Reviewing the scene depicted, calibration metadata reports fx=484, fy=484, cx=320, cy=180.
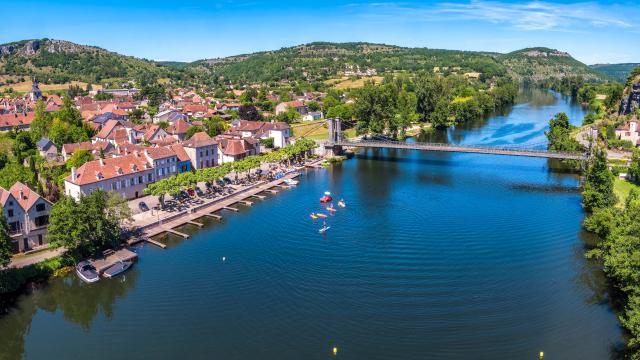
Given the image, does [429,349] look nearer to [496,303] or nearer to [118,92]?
[496,303]

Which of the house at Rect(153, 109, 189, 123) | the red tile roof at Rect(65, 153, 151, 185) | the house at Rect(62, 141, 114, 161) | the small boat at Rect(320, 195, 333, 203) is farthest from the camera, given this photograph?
the house at Rect(153, 109, 189, 123)

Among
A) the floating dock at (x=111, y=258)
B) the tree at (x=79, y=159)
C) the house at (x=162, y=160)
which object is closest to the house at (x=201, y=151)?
the house at (x=162, y=160)

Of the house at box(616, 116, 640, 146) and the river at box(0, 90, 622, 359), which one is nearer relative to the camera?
the river at box(0, 90, 622, 359)

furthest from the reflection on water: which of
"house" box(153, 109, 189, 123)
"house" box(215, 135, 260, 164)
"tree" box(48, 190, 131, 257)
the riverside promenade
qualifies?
"house" box(153, 109, 189, 123)

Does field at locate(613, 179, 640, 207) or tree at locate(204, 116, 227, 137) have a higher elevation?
tree at locate(204, 116, 227, 137)

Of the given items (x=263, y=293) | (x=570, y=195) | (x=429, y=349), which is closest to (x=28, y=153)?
(x=263, y=293)

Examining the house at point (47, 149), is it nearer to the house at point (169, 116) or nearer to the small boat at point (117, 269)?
the house at point (169, 116)

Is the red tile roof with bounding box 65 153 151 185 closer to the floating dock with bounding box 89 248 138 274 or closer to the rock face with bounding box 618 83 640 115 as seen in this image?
the floating dock with bounding box 89 248 138 274
